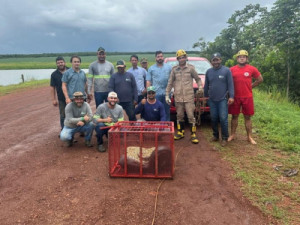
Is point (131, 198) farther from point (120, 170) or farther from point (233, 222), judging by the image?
point (233, 222)

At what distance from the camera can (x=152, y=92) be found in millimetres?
5227

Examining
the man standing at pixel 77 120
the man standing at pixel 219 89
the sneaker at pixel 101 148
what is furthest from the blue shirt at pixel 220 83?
the man standing at pixel 77 120

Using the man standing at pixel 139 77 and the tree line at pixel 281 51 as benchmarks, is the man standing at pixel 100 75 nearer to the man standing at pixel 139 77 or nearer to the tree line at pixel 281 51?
the man standing at pixel 139 77

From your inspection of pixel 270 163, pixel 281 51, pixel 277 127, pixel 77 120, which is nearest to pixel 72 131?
pixel 77 120

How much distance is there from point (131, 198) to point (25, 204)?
1430 millimetres

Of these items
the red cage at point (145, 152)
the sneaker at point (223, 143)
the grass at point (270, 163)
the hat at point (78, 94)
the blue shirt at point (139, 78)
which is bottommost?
the grass at point (270, 163)

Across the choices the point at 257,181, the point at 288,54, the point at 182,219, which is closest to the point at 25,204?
the point at 182,219

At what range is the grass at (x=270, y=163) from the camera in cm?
324

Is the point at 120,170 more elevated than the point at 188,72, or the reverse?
the point at 188,72

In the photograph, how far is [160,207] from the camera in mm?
3242

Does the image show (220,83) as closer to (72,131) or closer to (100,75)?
(100,75)

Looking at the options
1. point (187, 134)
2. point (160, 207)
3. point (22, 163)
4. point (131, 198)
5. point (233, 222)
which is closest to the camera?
point (233, 222)

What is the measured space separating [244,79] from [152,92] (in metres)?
1.99

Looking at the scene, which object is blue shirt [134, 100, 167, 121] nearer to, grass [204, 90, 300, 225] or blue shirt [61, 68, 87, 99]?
grass [204, 90, 300, 225]
